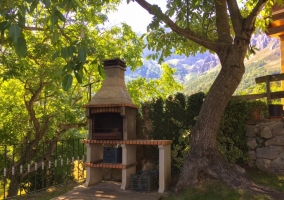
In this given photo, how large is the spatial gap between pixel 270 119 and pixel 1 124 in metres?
8.89

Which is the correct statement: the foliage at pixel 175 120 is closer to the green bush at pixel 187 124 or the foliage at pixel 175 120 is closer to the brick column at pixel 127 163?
the green bush at pixel 187 124

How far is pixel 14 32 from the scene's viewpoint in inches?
55.9

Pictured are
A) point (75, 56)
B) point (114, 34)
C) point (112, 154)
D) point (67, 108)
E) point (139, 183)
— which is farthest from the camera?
point (114, 34)

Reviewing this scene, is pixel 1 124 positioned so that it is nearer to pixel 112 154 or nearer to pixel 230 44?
pixel 112 154

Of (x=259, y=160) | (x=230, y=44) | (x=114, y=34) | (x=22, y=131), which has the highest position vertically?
(x=114, y=34)

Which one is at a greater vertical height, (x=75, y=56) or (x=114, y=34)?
(x=114, y=34)

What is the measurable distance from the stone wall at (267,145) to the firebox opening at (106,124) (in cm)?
299

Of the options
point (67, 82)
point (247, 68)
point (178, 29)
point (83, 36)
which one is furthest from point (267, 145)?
point (247, 68)

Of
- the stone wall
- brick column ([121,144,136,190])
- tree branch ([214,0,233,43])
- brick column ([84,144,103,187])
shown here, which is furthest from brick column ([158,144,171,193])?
tree branch ([214,0,233,43])

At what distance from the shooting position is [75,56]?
69.1 inches

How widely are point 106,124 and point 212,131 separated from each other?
2.54 metres

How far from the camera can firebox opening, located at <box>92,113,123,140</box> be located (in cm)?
593

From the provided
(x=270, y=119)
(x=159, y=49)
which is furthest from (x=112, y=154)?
(x=270, y=119)

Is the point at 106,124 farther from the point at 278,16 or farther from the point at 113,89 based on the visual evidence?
the point at 278,16
